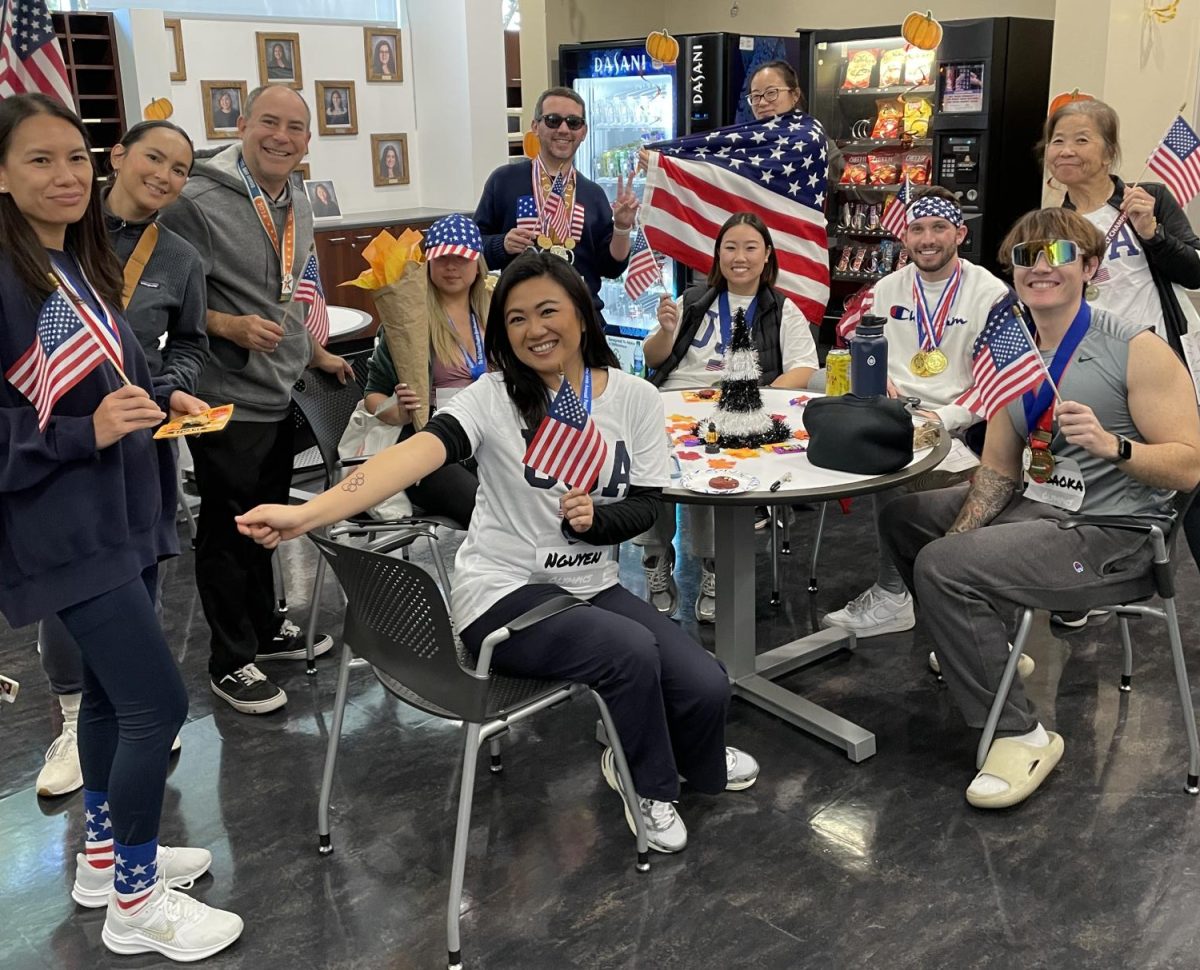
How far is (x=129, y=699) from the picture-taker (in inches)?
89.6

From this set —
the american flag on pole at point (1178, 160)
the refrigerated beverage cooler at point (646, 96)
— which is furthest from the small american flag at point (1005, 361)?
the refrigerated beverage cooler at point (646, 96)

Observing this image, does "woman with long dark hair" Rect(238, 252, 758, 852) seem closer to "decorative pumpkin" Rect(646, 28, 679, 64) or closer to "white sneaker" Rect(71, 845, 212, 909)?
"white sneaker" Rect(71, 845, 212, 909)

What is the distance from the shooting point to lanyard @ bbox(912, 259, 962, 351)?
3943mm

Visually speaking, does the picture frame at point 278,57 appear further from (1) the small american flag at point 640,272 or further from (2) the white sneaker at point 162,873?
(2) the white sneaker at point 162,873

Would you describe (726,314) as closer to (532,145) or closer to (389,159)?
(532,145)

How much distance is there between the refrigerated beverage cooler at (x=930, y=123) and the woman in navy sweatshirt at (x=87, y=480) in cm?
493

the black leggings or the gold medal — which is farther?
the gold medal

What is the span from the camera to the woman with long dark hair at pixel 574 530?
101 inches

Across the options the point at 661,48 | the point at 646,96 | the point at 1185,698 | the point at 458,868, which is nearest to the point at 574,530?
the point at 458,868

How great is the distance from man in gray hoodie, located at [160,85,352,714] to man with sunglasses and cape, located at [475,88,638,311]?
1.17m

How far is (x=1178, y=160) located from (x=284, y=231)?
3004 mm

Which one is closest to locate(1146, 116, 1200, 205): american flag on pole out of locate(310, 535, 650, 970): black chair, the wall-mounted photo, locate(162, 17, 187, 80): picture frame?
locate(310, 535, 650, 970): black chair

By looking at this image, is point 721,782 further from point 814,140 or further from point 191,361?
point 814,140

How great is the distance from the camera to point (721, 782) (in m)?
2.85
